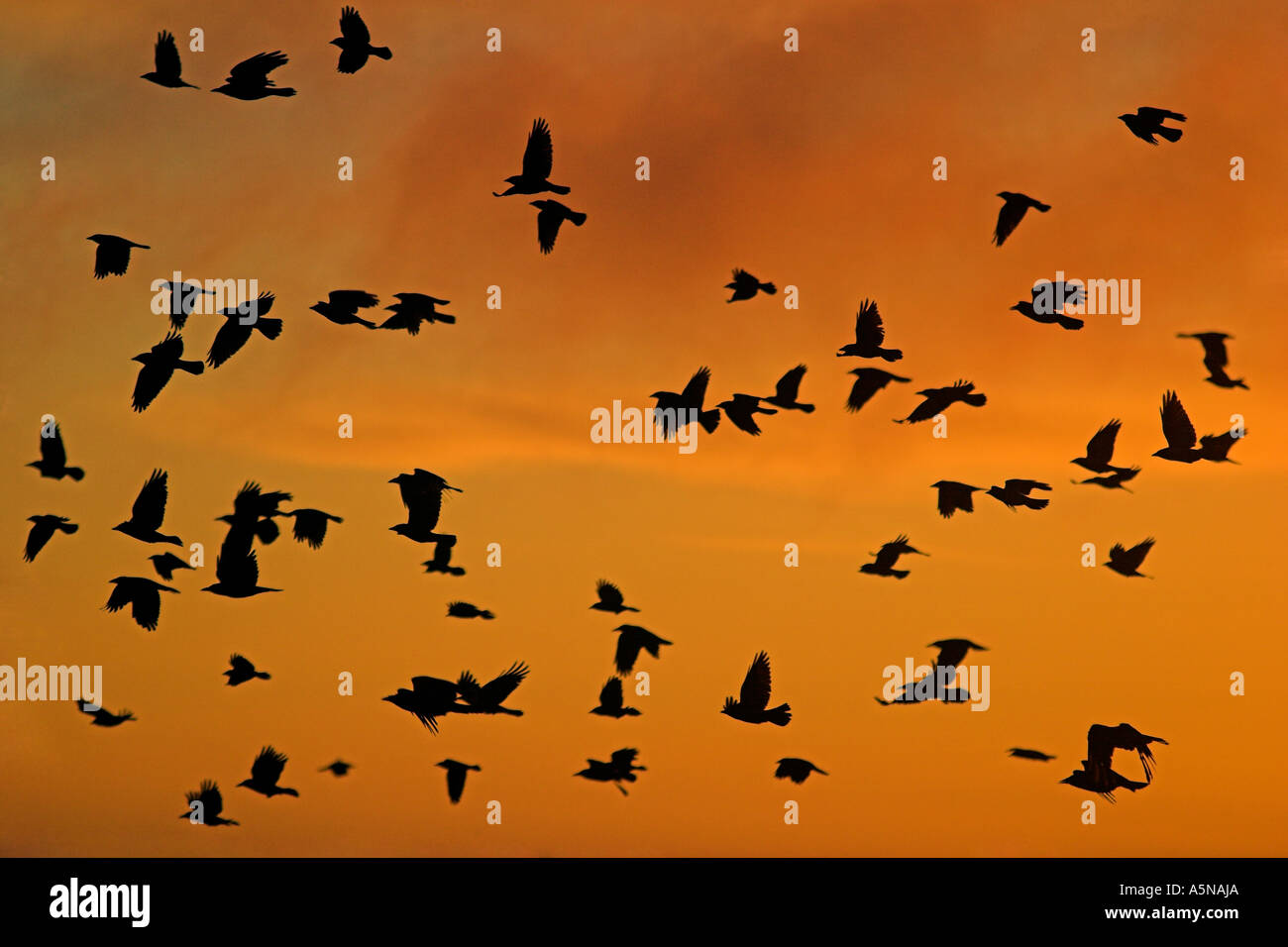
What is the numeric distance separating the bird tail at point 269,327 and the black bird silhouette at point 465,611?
8.23 m

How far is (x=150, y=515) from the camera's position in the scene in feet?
87.5

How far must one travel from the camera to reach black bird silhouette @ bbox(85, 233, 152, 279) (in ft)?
88.2

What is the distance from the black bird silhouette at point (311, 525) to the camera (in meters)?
29.1

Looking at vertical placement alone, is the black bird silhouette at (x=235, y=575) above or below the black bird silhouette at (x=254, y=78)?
below

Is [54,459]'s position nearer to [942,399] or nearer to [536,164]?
[536,164]

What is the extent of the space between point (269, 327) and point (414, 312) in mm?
2874

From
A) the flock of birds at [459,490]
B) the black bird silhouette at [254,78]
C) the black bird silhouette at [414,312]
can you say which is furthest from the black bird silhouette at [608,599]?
the black bird silhouette at [254,78]

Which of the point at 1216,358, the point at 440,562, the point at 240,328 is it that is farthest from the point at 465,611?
the point at 1216,358

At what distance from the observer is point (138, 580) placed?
90.4ft

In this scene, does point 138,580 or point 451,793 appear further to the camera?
point 451,793

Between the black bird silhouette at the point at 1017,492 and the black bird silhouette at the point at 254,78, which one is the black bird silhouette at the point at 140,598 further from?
the black bird silhouette at the point at 1017,492
